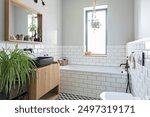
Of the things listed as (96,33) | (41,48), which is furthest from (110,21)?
(41,48)

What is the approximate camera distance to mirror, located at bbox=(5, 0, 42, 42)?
2.03 m

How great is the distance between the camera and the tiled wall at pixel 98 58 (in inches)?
128

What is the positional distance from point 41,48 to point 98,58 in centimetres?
151

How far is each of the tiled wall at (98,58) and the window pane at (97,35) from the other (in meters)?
0.23

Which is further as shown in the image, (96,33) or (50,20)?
(96,33)

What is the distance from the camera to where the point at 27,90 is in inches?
74.2

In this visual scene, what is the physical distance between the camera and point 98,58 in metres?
3.47

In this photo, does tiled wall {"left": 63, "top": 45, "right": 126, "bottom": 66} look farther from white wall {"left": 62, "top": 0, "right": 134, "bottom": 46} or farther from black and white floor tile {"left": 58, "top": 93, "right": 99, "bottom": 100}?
black and white floor tile {"left": 58, "top": 93, "right": 99, "bottom": 100}

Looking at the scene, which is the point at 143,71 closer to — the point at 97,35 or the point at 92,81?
the point at 92,81

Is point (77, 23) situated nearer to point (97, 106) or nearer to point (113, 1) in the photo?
point (113, 1)

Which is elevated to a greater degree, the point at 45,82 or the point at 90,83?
the point at 45,82

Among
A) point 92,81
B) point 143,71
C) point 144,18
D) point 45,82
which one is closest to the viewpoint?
point 143,71

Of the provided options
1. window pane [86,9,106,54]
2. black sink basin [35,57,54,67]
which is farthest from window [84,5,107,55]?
black sink basin [35,57,54,67]

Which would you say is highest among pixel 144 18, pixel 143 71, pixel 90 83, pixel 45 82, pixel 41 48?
pixel 144 18
